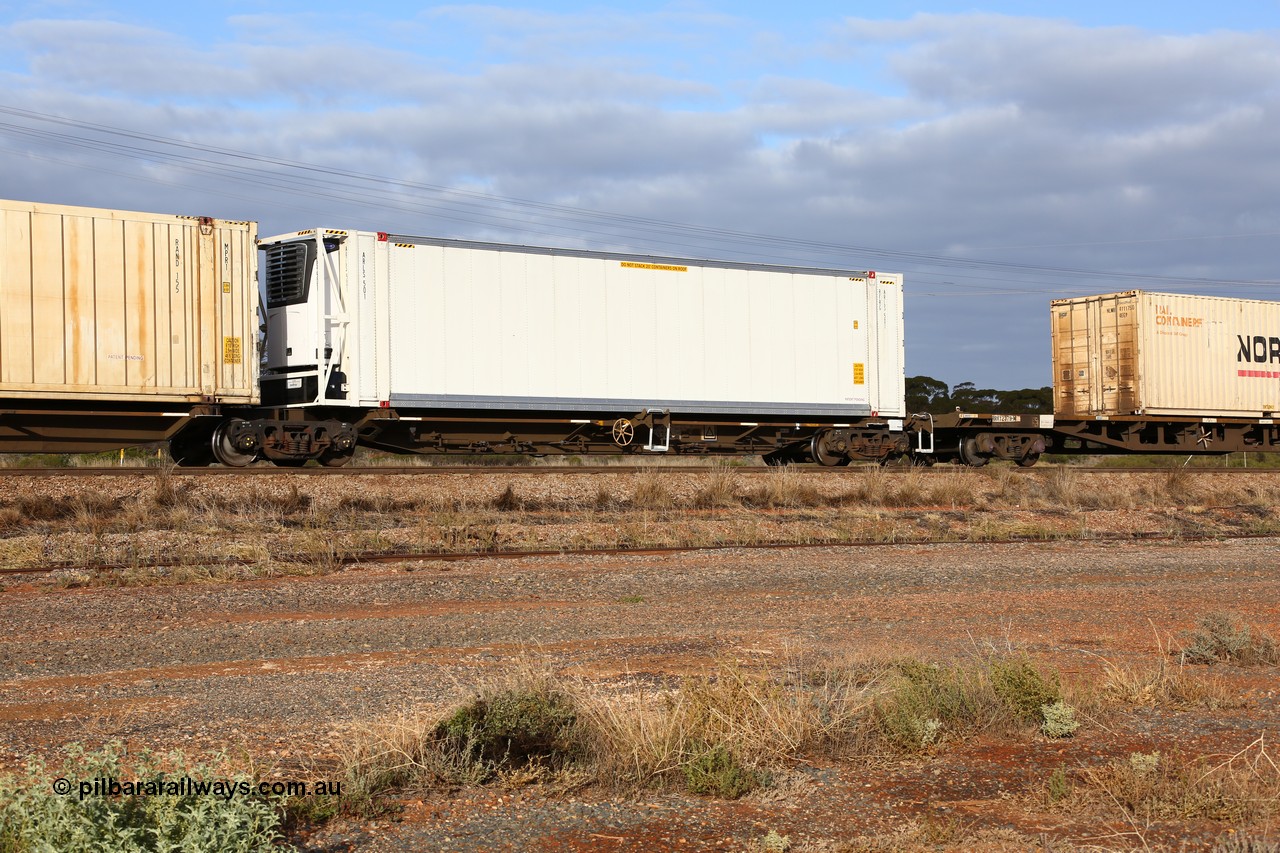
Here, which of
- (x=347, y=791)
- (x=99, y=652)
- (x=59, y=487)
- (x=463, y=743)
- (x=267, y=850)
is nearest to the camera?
(x=267, y=850)

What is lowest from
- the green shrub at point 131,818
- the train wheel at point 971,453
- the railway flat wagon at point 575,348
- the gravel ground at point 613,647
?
the gravel ground at point 613,647

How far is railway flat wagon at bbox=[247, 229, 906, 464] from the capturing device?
1728 centimetres

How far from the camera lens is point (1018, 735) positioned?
5.88 meters

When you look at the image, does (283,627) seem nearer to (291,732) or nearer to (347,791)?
(291,732)

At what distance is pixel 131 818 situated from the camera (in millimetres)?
3887

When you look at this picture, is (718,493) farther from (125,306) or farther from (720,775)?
(720,775)

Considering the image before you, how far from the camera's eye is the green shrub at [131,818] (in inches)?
143

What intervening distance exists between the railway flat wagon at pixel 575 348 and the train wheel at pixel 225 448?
1.04 ft

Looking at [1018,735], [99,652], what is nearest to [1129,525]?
[1018,735]

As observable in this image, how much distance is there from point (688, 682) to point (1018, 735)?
1.74m

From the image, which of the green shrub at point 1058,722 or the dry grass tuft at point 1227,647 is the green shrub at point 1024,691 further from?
the dry grass tuft at point 1227,647

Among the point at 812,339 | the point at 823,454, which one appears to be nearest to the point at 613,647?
the point at 812,339

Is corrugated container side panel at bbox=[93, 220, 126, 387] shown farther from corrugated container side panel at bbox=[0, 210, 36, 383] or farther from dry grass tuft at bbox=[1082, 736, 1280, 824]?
dry grass tuft at bbox=[1082, 736, 1280, 824]

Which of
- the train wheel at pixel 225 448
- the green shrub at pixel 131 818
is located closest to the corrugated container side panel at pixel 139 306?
the train wheel at pixel 225 448
